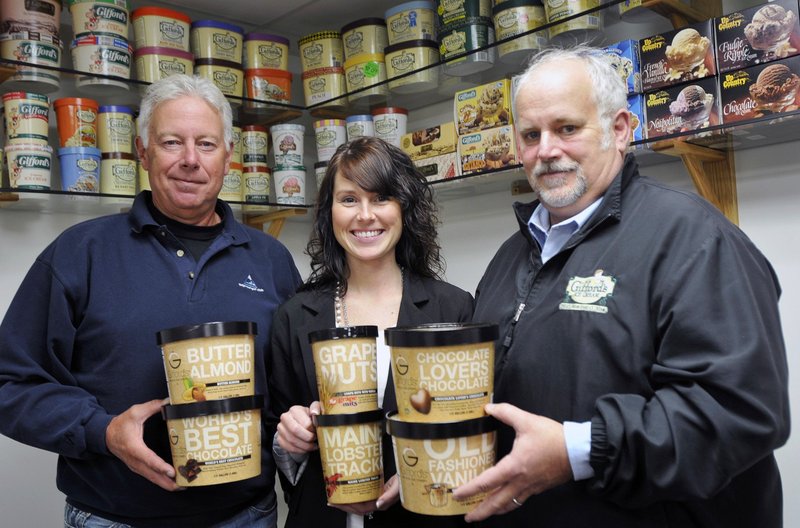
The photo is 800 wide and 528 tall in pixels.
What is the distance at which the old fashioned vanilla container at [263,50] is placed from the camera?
2783 millimetres

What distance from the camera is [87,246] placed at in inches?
64.8

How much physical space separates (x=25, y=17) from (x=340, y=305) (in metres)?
1.40

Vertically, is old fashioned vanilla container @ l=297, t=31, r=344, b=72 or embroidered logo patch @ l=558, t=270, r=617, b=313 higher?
old fashioned vanilla container @ l=297, t=31, r=344, b=72

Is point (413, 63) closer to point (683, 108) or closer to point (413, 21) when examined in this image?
point (413, 21)

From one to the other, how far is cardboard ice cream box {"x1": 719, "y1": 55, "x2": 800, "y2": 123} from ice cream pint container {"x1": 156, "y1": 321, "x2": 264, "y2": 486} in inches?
51.8

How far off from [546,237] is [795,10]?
868mm

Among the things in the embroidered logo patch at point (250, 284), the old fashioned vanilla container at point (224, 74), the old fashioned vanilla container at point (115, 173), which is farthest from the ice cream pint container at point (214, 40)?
the embroidered logo patch at point (250, 284)

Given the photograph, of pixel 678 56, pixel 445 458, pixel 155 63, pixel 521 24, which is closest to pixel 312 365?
pixel 445 458

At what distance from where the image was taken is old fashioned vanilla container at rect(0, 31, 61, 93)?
2246 mm

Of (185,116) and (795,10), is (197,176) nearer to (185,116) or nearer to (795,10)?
(185,116)

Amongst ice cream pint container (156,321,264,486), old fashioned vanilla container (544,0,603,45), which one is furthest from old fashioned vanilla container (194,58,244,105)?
ice cream pint container (156,321,264,486)

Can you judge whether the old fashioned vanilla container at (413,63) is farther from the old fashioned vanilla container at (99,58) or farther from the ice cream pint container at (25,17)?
the ice cream pint container at (25,17)

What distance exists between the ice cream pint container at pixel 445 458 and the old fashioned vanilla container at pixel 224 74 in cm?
189

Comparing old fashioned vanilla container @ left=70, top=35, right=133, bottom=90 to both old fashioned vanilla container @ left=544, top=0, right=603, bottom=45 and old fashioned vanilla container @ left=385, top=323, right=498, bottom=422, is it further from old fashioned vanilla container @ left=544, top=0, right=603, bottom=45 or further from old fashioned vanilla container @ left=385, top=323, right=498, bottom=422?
old fashioned vanilla container @ left=385, top=323, right=498, bottom=422
